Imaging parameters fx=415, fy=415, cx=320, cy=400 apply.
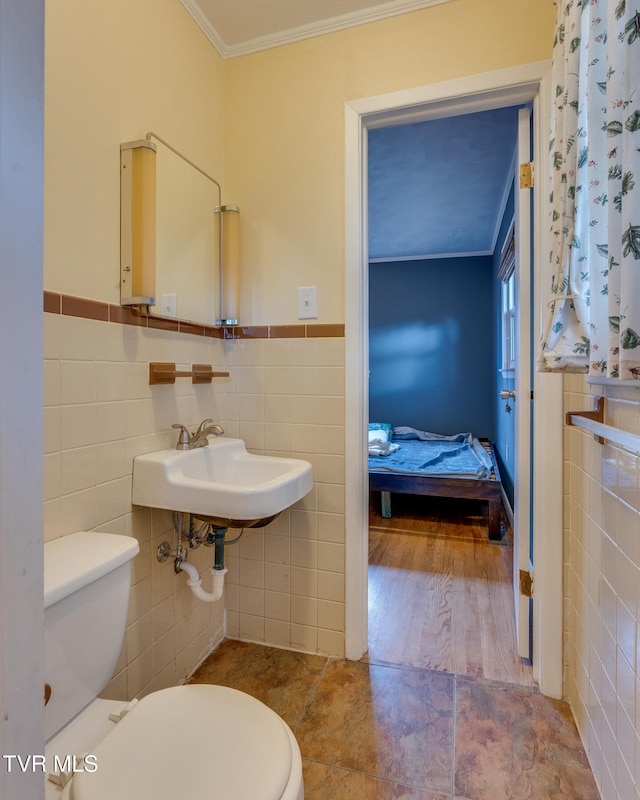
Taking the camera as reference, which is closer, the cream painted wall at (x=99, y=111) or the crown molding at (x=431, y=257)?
the cream painted wall at (x=99, y=111)

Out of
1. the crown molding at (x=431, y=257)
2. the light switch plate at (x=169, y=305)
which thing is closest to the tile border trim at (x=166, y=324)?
the light switch plate at (x=169, y=305)

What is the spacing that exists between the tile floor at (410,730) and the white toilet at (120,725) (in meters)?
0.51

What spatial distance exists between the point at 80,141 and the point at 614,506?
161 centimetres

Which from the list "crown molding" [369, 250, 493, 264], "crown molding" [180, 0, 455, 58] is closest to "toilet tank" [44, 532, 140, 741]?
"crown molding" [180, 0, 455, 58]

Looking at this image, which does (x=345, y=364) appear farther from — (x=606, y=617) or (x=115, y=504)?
(x=606, y=617)

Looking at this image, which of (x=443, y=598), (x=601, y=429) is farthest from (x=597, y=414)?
(x=443, y=598)

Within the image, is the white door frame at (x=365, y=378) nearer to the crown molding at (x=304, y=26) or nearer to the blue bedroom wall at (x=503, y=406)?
the crown molding at (x=304, y=26)

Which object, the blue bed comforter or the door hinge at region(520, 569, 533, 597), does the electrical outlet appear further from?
the blue bed comforter

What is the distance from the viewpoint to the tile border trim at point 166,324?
1.04m

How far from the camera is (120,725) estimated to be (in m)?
0.80

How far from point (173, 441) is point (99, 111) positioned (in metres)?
0.99

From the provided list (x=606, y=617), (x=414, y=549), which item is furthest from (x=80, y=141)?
(x=414, y=549)

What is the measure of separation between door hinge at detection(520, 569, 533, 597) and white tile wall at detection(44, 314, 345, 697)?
2.24ft

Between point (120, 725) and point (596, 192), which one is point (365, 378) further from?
point (120, 725)
